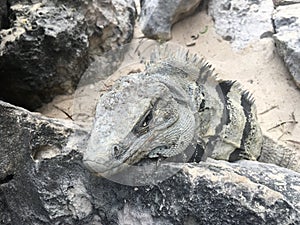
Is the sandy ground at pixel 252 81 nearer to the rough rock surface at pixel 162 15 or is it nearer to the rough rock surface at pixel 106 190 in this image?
the rough rock surface at pixel 162 15

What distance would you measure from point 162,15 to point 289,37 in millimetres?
1214

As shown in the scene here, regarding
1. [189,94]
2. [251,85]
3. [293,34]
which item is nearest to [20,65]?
[189,94]

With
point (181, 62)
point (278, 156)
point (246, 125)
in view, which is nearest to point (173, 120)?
point (181, 62)

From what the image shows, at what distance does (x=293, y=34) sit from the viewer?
13.9 feet

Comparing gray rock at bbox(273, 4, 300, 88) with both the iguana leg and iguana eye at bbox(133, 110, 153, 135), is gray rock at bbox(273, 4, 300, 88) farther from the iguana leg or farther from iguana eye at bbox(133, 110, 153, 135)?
iguana eye at bbox(133, 110, 153, 135)

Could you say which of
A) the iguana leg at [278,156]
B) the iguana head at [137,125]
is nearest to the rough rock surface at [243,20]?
the iguana leg at [278,156]

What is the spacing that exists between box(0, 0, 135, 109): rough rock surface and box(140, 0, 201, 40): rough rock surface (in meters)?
0.48

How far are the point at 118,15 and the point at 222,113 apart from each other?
6.35 feet

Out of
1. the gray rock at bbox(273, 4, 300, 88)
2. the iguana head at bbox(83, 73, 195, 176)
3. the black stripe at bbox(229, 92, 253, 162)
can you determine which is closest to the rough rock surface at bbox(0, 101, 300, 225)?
the iguana head at bbox(83, 73, 195, 176)

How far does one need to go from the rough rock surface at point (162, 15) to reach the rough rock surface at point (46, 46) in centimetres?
48

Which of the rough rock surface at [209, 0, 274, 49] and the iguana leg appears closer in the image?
the iguana leg

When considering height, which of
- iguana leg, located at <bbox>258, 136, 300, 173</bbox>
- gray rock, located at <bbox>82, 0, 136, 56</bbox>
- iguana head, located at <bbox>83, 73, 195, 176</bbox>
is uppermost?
iguana head, located at <bbox>83, 73, 195, 176</bbox>

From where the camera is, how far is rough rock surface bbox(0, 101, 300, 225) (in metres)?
2.10

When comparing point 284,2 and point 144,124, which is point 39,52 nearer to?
point 144,124
